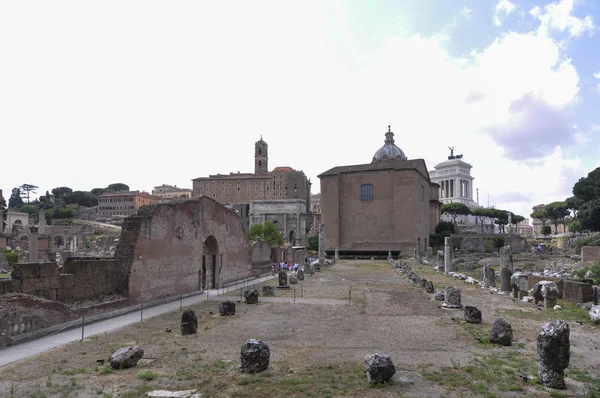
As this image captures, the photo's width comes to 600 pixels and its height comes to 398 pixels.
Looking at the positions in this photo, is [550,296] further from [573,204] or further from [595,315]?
[573,204]

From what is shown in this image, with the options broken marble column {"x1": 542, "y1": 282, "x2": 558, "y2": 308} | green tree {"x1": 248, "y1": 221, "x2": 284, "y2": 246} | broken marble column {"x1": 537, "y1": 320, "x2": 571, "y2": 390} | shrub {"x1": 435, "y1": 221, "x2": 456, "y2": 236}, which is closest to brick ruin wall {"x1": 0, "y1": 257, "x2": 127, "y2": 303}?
broken marble column {"x1": 537, "y1": 320, "x2": 571, "y2": 390}

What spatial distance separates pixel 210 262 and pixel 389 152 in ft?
181

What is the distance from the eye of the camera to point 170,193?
131625 mm

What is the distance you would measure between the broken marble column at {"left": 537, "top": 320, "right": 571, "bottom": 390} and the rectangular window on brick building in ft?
161

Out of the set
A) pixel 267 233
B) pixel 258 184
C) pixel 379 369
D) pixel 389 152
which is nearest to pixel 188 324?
pixel 379 369

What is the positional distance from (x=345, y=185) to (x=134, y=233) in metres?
44.5

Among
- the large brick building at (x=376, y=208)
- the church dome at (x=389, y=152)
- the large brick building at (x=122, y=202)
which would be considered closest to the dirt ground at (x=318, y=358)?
the large brick building at (x=376, y=208)

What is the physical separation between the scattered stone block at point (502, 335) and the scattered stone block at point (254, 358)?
4943 mm

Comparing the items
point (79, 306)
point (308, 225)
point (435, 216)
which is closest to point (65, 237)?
point (308, 225)

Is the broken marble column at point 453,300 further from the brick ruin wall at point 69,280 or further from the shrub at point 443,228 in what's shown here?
the shrub at point 443,228

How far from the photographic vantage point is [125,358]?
7.10m

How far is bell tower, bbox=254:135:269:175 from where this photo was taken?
11014cm

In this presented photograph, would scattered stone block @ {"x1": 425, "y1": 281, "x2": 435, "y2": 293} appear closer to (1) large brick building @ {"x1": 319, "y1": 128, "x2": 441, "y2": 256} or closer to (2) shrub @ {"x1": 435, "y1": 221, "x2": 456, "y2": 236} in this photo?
(1) large brick building @ {"x1": 319, "y1": 128, "x2": 441, "y2": 256}

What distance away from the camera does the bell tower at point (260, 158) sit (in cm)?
11014
